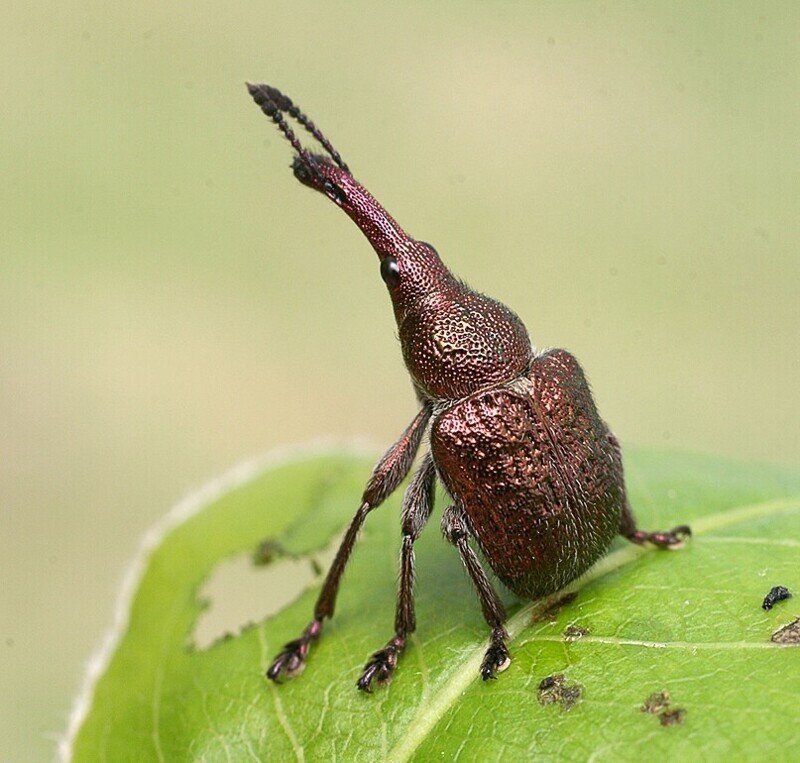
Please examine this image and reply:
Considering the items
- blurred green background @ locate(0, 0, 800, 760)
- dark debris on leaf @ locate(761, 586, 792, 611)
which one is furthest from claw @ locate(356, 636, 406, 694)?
blurred green background @ locate(0, 0, 800, 760)

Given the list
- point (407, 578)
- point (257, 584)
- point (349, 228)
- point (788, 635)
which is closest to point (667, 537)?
point (788, 635)

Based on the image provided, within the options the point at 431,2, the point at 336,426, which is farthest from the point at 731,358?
the point at 431,2

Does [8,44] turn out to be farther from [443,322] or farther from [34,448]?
[443,322]

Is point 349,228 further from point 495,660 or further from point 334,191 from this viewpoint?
point 495,660

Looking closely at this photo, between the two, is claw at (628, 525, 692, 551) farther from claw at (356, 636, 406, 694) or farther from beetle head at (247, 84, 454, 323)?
beetle head at (247, 84, 454, 323)

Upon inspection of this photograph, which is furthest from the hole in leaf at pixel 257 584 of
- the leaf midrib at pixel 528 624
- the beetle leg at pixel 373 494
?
the leaf midrib at pixel 528 624

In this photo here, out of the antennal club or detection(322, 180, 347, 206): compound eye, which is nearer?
the antennal club
